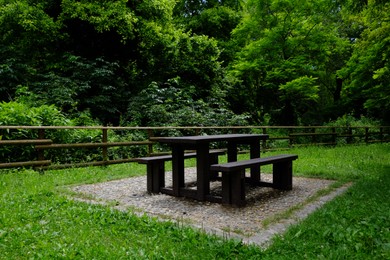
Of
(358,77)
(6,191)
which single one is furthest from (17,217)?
(358,77)

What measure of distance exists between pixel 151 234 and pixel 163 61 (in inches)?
548

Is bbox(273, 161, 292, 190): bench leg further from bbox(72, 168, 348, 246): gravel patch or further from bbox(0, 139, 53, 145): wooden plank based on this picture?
bbox(0, 139, 53, 145): wooden plank

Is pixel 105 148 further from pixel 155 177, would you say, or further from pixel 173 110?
pixel 173 110

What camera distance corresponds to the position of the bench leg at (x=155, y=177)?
19.3 ft

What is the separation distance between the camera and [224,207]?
4.87 metres

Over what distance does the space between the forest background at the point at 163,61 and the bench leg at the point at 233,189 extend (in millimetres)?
6024

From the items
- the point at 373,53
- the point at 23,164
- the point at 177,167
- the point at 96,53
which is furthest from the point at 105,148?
the point at 373,53

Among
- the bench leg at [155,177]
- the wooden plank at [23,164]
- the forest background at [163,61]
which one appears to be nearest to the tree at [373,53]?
the forest background at [163,61]

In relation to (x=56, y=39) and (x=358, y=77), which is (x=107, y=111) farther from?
(x=358, y=77)

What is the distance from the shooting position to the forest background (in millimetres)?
13053

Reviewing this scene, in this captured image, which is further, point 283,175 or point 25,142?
point 25,142

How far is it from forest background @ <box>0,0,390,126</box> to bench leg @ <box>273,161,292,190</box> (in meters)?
5.27

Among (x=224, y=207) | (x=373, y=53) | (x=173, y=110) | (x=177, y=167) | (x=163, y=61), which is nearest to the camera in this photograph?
(x=224, y=207)

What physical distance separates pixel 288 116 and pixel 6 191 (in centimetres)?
1651
